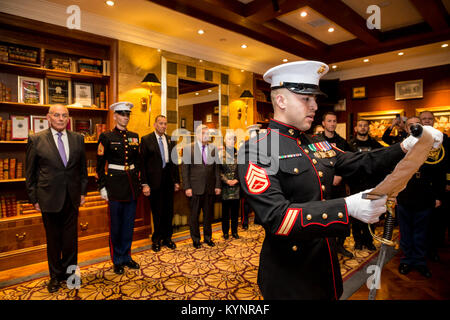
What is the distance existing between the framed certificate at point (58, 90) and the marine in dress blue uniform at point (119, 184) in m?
1.33

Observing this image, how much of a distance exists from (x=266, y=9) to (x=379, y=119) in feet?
14.4

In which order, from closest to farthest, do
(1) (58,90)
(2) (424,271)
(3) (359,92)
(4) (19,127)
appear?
(2) (424,271) < (4) (19,127) < (1) (58,90) < (3) (359,92)

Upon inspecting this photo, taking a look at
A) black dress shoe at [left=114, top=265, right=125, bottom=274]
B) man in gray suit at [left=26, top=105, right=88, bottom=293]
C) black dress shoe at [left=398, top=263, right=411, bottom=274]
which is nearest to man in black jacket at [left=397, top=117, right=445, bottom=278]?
black dress shoe at [left=398, top=263, right=411, bottom=274]

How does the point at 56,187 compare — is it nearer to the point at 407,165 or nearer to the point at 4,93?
the point at 4,93

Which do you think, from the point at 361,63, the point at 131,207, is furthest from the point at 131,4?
the point at 361,63

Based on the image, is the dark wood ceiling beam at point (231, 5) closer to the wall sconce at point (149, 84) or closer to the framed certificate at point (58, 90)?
the wall sconce at point (149, 84)

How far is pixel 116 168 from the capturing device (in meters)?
3.12

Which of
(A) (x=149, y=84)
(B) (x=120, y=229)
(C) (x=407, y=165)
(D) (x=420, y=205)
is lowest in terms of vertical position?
(B) (x=120, y=229)

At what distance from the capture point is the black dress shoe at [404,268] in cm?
290

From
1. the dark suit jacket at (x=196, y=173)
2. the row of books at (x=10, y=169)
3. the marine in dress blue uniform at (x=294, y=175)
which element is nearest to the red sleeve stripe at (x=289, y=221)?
the marine in dress blue uniform at (x=294, y=175)

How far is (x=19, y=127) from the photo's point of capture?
359 cm

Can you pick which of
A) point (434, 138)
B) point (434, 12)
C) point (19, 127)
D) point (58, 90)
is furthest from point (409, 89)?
point (19, 127)

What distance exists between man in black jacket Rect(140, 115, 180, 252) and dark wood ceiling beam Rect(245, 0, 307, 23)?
7.15ft

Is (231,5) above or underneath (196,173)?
above
